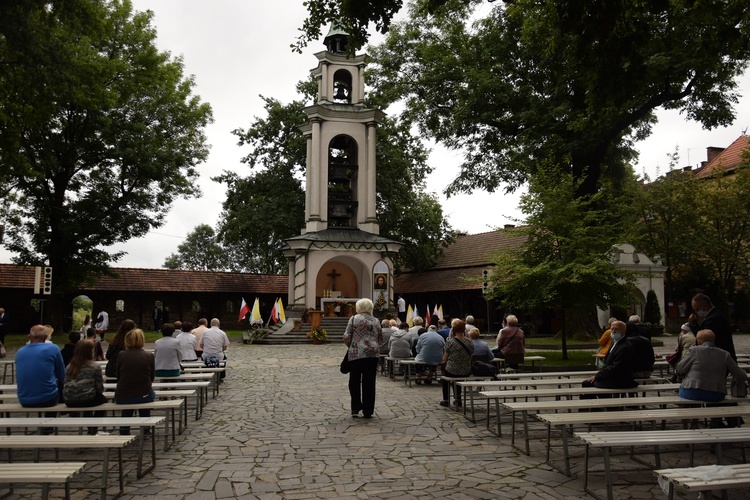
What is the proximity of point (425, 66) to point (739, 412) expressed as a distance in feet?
69.4

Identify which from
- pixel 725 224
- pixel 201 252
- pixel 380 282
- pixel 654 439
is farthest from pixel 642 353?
pixel 201 252

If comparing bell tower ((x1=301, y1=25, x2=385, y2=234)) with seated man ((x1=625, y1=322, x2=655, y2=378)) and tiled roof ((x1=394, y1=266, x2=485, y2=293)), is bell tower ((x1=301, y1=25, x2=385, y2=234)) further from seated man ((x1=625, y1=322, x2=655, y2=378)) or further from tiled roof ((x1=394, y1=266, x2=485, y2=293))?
seated man ((x1=625, y1=322, x2=655, y2=378))

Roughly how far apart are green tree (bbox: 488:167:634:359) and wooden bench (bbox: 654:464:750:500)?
1050 cm

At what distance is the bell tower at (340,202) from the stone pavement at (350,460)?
20.7 meters

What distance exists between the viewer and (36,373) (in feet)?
22.4

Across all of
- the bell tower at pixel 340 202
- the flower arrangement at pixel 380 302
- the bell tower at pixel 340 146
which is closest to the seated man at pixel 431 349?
the flower arrangement at pixel 380 302

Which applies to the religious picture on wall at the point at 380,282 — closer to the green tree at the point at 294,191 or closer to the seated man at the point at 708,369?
the green tree at the point at 294,191

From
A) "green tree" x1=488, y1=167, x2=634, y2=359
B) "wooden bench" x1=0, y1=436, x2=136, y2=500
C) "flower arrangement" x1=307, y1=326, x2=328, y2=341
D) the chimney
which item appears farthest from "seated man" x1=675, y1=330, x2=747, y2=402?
the chimney

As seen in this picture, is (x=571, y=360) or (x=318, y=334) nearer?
(x=571, y=360)

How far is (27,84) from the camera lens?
1525 cm

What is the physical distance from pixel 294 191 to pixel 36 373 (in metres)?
30.6

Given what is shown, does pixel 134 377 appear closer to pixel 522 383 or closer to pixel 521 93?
pixel 522 383

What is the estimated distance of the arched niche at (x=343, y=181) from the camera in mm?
33625

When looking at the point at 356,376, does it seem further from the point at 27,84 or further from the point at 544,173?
the point at 27,84
